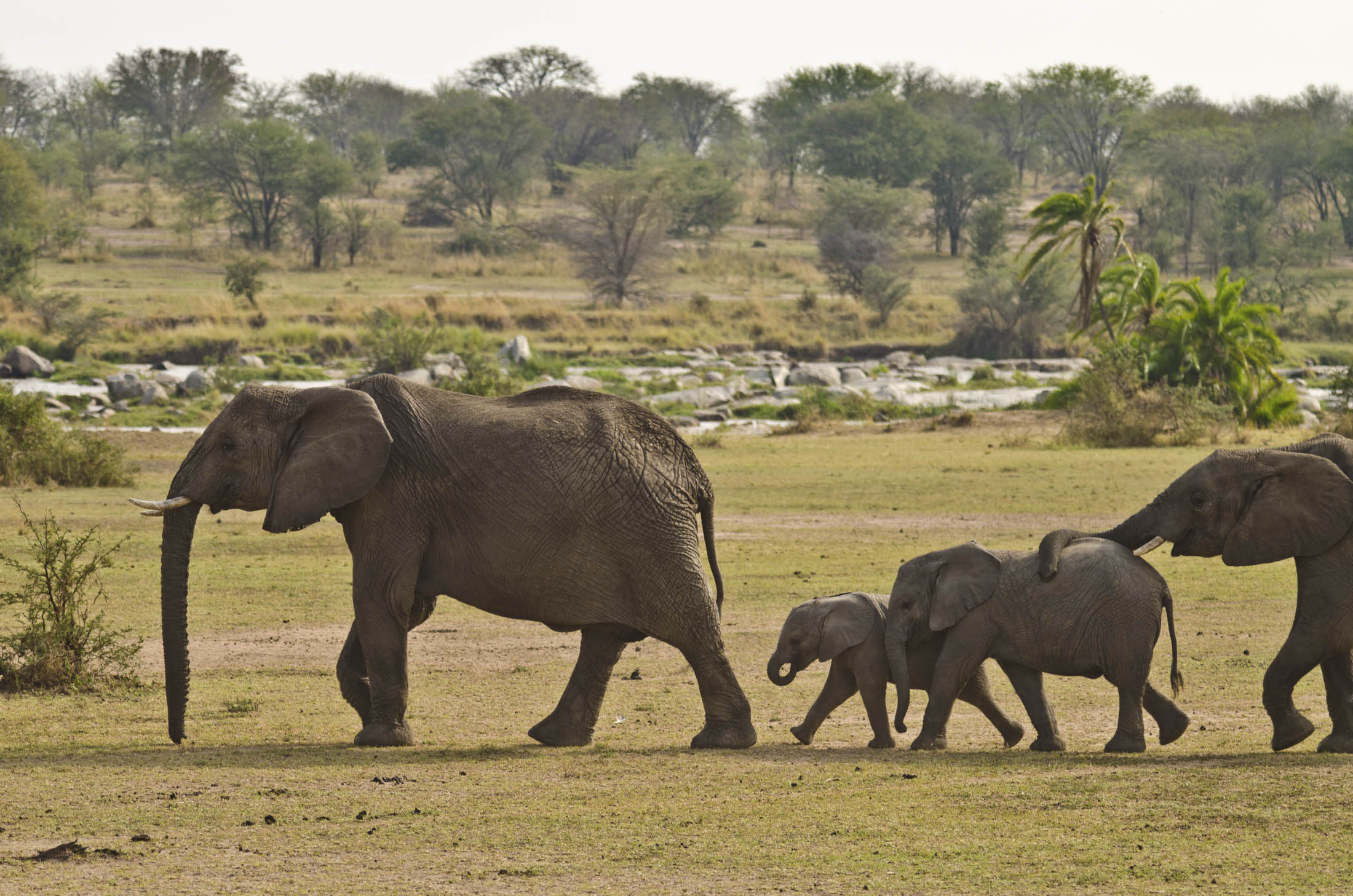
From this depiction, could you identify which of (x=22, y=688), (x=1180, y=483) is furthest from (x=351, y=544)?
(x=1180, y=483)

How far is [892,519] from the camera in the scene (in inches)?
829

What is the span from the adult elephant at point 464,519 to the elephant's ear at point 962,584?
3.82 feet

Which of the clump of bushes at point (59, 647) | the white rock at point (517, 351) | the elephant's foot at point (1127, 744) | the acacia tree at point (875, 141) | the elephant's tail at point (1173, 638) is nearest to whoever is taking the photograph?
the elephant's foot at point (1127, 744)

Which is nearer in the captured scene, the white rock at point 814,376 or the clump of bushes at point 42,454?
the clump of bushes at point 42,454

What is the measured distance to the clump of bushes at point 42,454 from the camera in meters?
23.0

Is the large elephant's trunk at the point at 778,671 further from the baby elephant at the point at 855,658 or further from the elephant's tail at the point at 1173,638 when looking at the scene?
the elephant's tail at the point at 1173,638

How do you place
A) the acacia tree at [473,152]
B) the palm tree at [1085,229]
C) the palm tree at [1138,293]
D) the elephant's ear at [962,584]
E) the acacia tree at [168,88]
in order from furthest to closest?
the acacia tree at [168,88] → the acacia tree at [473,152] → the palm tree at [1085,229] → the palm tree at [1138,293] → the elephant's ear at [962,584]

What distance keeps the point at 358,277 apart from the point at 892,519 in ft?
136

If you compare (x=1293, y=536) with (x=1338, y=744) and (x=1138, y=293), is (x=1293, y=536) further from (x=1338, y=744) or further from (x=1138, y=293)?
(x=1138, y=293)


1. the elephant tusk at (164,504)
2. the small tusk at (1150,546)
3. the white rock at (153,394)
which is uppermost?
the elephant tusk at (164,504)

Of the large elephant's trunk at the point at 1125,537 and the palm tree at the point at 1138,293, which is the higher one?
the palm tree at the point at 1138,293

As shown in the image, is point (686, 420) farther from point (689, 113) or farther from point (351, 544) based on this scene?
point (689, 113)

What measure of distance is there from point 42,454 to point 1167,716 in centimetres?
1869

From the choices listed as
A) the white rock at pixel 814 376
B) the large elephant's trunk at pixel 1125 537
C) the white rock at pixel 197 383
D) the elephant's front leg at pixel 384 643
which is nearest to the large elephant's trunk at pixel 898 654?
the large elephant's trunk at pixel 1125 537
